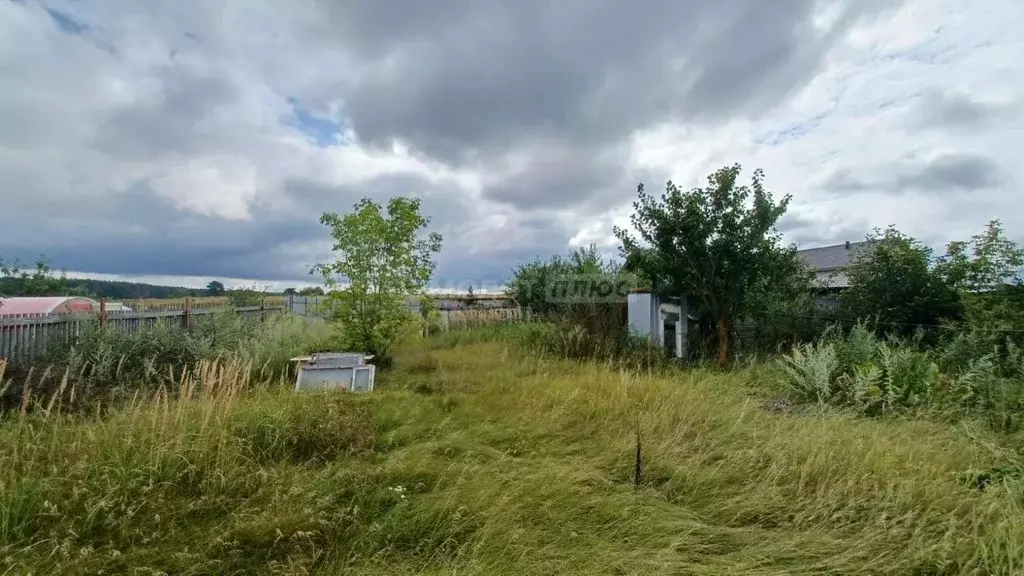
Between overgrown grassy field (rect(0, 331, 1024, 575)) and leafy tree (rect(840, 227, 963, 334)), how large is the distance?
4050 mm

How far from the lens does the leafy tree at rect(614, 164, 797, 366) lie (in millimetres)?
6840

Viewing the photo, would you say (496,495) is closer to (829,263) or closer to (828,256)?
(829,263)

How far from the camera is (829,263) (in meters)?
15.9

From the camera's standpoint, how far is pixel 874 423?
383cm

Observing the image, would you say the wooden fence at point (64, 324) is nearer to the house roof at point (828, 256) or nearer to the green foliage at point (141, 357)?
the green foliage at point (141, 357)

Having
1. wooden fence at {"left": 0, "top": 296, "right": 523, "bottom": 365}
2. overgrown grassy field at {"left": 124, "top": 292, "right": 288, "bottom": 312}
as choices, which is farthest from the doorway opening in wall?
overgrown grassy field at {"left": 124, "top": 292, "right": 288, "bottom": 312}

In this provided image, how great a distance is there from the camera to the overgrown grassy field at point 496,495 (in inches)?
82.6

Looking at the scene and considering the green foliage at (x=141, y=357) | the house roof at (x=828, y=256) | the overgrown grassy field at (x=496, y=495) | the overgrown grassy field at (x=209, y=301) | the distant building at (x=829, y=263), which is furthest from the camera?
the house roof at (x=828, y=256)

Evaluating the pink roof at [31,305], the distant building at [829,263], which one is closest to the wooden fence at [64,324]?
the pink roof at [31,305]

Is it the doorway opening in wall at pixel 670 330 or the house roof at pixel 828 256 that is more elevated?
the house roof at pixel 828 256

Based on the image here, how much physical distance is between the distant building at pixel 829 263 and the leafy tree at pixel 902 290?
2.81m

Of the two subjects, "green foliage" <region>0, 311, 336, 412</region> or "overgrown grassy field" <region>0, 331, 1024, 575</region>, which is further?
"green foliage" <region>0, 311, 336, 412</region>

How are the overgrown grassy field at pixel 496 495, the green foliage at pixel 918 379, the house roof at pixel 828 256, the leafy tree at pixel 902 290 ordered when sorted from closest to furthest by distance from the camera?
the overgrown grassy field at pixel 496 495, the green foliage at pixel 918 379, the leafy tree at pixel 902 290, the house roof at pixel 828 256

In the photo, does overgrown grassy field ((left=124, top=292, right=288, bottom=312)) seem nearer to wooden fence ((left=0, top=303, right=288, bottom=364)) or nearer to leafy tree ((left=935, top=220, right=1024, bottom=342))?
wooden fence ((left=0, top=303, right=288, bottom=364))
